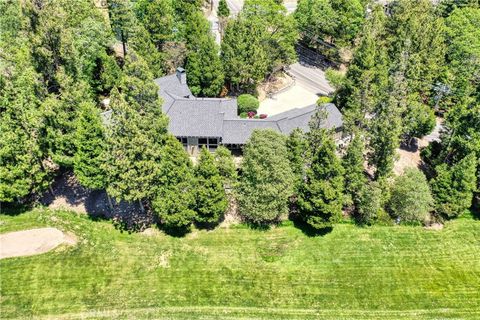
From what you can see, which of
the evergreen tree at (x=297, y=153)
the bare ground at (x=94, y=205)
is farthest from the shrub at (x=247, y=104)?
the bare ground at (x=94, y=205)

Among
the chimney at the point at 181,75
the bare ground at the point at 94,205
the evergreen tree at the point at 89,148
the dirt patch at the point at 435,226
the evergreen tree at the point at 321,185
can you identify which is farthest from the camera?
the chimney at the point at 181,75

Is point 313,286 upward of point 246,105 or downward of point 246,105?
downward

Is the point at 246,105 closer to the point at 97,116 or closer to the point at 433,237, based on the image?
the point at 97,116

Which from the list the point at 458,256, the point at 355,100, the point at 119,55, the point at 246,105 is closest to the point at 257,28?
the point at 246,105

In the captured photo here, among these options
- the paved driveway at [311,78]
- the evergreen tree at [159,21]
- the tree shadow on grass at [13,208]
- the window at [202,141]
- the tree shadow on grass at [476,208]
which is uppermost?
the evergreen tree at [159,21]

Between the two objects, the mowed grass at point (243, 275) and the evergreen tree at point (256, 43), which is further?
the evergreen tree at point (256, 43)

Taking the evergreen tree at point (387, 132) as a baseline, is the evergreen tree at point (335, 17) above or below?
above

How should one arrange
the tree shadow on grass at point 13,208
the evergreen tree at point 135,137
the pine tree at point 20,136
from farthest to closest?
the tree shadow on grass at point 13,208
the pine tree at point 20,136
the evergreen tree at point 135,137

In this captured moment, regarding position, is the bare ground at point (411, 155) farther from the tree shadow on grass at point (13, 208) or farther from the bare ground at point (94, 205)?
the tree shadow on grass at point (13, 208)
